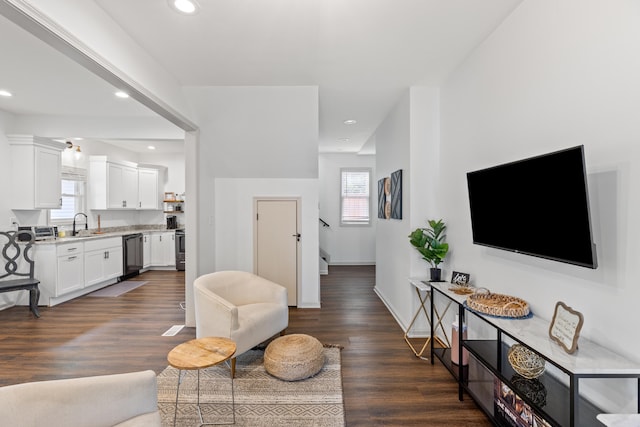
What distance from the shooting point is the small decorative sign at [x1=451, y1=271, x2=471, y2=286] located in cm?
281

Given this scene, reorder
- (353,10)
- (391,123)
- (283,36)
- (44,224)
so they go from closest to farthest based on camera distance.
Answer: (353,10)
(283,36)
(391,123)
(44,224)

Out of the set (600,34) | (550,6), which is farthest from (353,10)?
(600,34)

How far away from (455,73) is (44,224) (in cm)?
629

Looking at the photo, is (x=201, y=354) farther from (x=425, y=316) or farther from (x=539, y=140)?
(x=539, y=140)

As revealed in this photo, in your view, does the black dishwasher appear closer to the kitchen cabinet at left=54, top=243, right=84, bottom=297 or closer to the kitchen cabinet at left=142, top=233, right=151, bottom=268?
the kitchen cabinet at left=142, top=233, right=151, bottom=268

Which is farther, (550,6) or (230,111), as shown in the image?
(230,111)

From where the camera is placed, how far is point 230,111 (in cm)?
362

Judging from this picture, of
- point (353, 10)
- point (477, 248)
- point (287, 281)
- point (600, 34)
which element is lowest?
point (287, 281)

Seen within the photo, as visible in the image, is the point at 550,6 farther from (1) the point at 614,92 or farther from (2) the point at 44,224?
(2) the point at 44,224

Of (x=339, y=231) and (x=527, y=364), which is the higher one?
(x=339, y=231)

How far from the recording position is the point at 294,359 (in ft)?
8.36

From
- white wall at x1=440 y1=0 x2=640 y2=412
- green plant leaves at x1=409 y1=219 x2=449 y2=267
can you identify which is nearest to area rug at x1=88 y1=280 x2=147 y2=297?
green plant leaves at x1=409 y1=219 x2=449 y2=267

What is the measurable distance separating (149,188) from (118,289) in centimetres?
269

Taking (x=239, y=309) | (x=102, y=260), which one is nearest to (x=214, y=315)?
(x=239, y=309)
